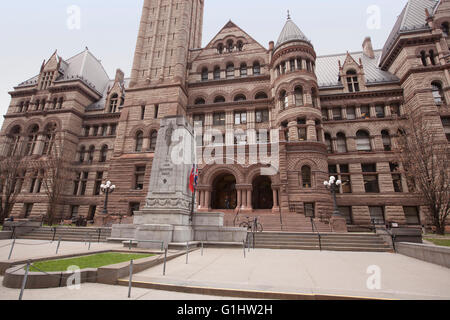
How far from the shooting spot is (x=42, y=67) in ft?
122

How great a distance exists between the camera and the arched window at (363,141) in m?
27.1

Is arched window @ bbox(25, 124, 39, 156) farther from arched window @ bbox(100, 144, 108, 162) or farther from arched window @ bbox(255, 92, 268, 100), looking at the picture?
arched window @ bbox(255, 92, 268, 100)

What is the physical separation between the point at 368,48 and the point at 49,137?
169ft

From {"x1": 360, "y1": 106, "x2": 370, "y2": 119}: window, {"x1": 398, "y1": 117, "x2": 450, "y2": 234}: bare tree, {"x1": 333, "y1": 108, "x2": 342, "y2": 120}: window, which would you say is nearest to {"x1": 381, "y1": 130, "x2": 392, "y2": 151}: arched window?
{"x1": 360, "y1": 106, "x2": 370, "y2": 119}: window

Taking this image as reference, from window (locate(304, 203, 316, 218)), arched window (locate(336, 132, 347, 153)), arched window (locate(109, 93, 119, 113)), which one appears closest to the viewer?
window (locate(304, 203, 316, 218))

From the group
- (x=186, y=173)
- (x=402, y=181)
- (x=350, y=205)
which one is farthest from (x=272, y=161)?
(x=402, y=181)

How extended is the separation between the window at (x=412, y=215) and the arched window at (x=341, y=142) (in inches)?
345

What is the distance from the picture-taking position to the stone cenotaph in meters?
11.1

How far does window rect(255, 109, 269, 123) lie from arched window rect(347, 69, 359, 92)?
445 inches

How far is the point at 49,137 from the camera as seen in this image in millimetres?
33438

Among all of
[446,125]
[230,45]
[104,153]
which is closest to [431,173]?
[446,125]

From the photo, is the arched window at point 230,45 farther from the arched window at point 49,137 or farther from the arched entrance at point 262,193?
the arched window at point 49,137

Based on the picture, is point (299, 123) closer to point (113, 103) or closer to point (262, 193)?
point (262, 193)
